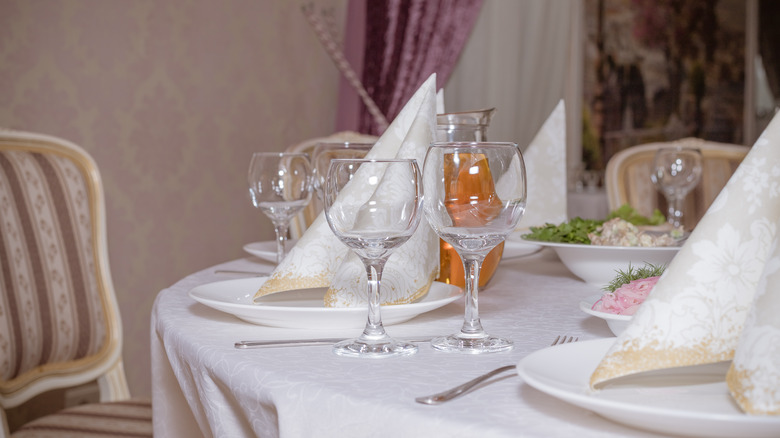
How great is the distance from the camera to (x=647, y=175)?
116 inches

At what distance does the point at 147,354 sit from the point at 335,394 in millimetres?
2918

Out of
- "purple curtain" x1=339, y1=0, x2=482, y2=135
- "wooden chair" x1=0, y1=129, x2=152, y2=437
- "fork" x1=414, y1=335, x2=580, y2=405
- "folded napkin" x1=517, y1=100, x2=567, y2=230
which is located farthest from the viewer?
"purple curtain" x1=339, y1=0, x2=482, y2=135

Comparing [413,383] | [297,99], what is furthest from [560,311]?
[297,99]

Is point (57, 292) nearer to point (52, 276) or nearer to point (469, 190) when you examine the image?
point (52, 276)

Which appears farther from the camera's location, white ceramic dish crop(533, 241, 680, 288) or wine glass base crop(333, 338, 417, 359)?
white ceramic dish crop(533, 241, 680, 288)

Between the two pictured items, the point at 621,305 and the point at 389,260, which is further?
the point at 389,260

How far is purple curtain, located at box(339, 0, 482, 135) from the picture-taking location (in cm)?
400

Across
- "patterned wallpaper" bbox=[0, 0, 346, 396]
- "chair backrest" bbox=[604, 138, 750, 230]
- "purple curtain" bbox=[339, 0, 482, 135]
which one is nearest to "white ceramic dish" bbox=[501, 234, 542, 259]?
"chair backrest" bbox=[604, 138, 750, 230]

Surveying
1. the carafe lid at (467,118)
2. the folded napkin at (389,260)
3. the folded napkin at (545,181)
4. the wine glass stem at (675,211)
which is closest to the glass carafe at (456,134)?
the carafe lid at (467,118)

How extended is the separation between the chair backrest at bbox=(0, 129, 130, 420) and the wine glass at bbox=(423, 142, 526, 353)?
1112 mm

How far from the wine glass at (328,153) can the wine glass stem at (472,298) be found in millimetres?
434

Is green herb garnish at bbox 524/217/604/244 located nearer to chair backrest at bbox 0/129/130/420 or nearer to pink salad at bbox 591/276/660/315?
pink salad at bbox 591/276/660/315

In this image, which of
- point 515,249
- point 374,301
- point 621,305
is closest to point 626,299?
point 621,305

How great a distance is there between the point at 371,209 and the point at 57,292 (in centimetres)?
116
